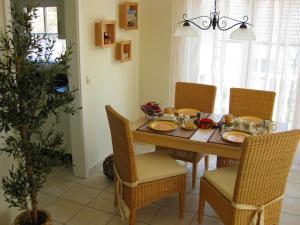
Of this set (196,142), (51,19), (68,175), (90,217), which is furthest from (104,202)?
(51,19)

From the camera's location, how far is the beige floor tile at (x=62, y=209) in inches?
111

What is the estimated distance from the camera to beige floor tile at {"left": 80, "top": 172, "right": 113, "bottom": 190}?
10.9 ft

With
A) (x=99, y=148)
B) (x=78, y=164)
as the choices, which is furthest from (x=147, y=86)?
(x=78, y=164)

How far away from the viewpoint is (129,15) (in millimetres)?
3863

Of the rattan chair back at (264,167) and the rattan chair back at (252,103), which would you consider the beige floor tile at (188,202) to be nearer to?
the rattan chair back at (264,167)

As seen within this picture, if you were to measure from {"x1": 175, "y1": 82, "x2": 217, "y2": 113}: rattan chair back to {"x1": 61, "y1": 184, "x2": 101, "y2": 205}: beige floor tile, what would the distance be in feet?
4.24

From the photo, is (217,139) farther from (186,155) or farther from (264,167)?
(186,155)

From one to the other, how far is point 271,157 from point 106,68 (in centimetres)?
213

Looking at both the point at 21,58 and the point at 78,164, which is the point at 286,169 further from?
the point at 78,164

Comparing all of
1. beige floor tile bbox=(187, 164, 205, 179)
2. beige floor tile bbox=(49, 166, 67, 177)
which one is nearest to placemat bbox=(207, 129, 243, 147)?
beige floor tile bbox=(187, 164, 205, 179)

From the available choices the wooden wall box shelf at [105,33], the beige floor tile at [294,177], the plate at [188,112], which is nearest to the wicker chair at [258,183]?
the plate at [188,112]

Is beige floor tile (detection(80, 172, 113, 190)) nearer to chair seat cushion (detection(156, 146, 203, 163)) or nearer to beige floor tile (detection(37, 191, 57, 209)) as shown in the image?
beige floor tile (detection(37, 191, 57, 209))

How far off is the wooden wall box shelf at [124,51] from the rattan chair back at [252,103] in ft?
4.33

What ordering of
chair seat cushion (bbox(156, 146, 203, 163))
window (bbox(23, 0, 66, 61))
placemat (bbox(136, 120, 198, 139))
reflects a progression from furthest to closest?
window (bbox(23, 0, 66, 61)) < chair seat cushion (bbox(156, 146, 203, 163)) < placemat (bbox(136, 120, 198, 139))
